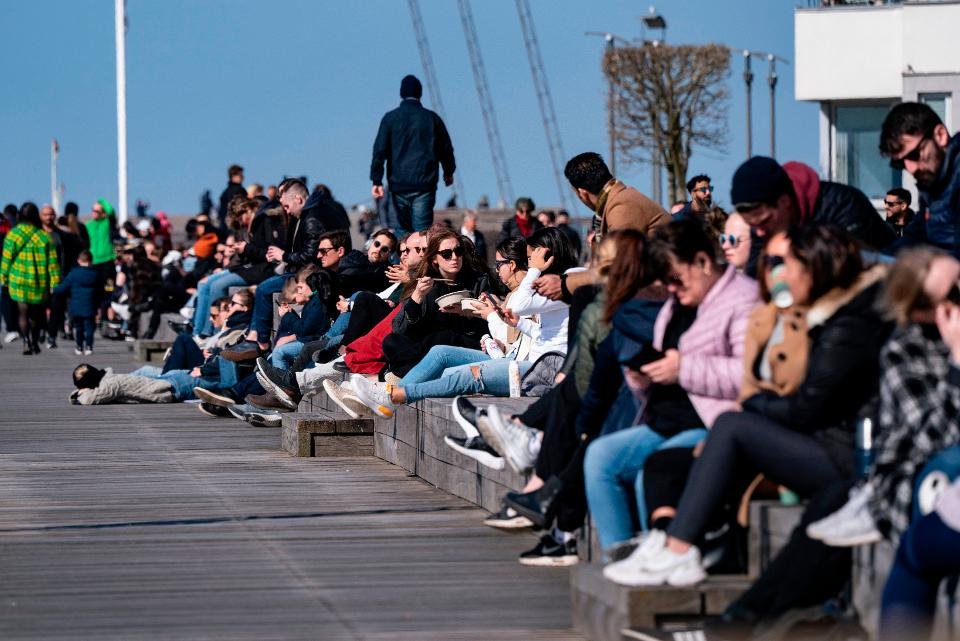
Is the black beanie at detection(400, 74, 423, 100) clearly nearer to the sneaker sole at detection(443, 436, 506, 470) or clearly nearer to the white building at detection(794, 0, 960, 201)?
the sneaker sole at detection(443, 436, 506, 470)

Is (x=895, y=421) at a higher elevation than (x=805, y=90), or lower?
lower

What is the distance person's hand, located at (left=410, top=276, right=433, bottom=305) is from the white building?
2401cm

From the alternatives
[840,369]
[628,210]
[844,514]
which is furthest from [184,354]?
[844,514]

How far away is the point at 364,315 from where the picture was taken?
1468cm

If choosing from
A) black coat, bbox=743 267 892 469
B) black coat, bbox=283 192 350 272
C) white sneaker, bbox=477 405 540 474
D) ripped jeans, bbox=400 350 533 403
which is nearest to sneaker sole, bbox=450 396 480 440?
white sneaker, bbox=477 405 540 474

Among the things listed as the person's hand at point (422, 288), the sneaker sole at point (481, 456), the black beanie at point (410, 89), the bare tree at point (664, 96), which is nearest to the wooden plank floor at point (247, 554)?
the sneaker sole at point (481, 456)

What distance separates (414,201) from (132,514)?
9361mm

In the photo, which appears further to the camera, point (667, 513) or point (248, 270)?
point (248, 270)

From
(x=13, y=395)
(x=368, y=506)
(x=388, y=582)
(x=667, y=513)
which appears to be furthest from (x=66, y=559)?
(x=13, y=395)

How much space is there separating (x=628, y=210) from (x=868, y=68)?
2790cm

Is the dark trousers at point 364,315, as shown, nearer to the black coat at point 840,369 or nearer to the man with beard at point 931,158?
the man with beard at point 931,158

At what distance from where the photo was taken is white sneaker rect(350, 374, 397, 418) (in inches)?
503

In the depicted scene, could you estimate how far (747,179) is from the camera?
8070mm

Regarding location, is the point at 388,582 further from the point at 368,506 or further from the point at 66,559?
the point at 368,506
